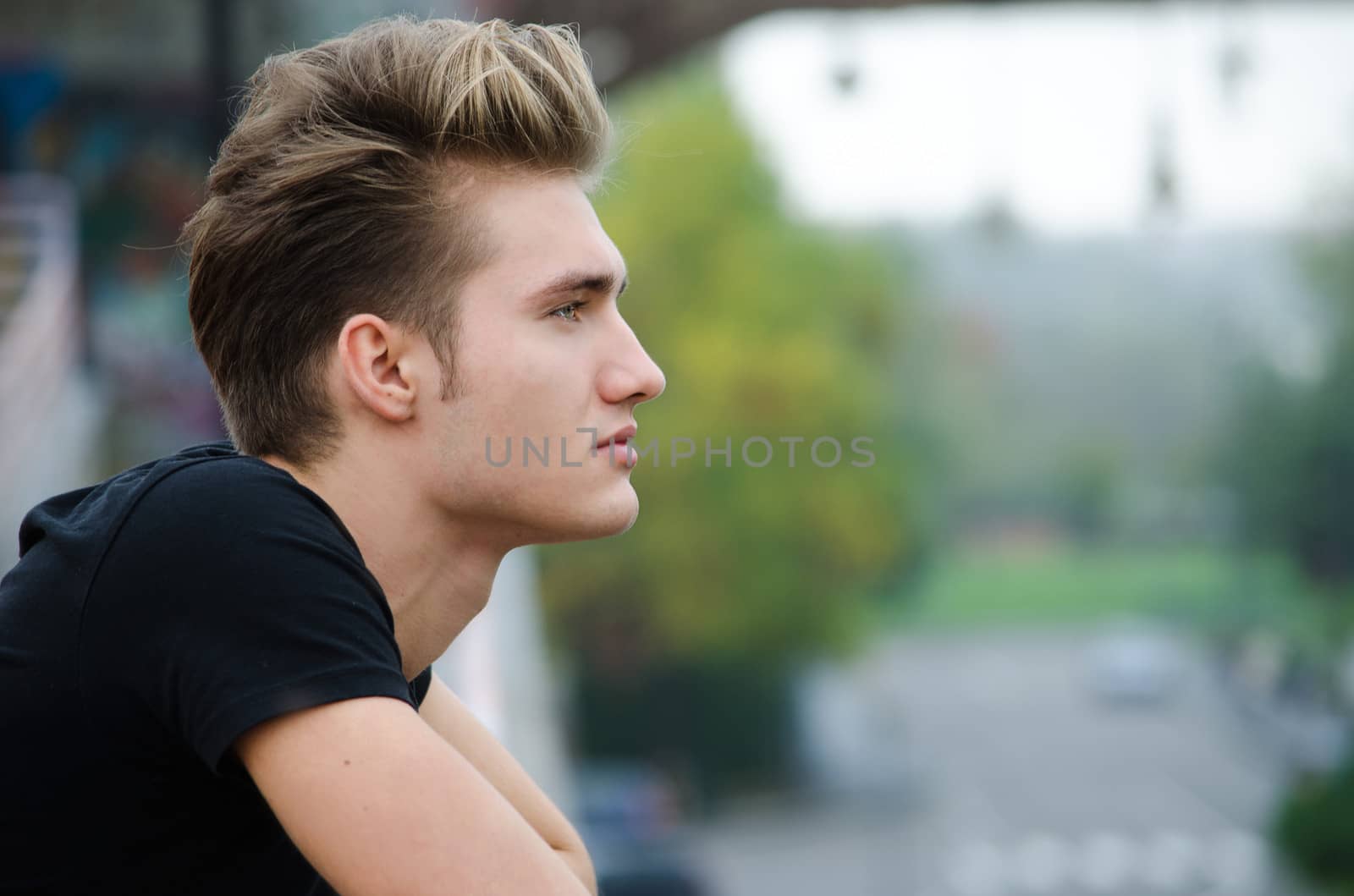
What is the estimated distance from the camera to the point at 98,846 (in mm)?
1376

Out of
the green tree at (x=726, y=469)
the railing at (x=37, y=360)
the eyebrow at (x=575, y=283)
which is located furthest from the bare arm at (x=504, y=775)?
the green tree at (x=726, y=469)

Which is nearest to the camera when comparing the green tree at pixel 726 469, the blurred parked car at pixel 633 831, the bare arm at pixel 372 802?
the bare arm at pixel 372 802

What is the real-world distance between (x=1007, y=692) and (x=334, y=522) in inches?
1650

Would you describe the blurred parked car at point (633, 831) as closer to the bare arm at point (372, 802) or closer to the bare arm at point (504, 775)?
the bare arm at point (504, 775)

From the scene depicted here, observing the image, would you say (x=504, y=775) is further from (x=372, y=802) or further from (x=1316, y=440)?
(x=1316, y=440)

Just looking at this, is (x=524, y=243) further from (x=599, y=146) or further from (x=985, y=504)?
(x=985, y=504)

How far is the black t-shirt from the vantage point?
4.02 ft

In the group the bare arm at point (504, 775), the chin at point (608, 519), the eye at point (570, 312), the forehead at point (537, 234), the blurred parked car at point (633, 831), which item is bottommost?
the blurred parked car at point (633, 831)

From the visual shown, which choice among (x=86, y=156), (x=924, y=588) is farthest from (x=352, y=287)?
(x=924, y=588)

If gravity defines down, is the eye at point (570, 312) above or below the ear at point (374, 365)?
above

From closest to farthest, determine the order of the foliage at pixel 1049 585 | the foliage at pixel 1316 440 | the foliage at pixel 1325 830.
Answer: the foliage at pixel 1325 830
the foliage at pixel 1316 440
the foliage at pixel 1049 585

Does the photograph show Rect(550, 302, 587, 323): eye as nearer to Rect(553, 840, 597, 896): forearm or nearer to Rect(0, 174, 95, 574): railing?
Rect(553, 840, 597, 896): forearm

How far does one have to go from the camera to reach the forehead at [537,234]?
151cm

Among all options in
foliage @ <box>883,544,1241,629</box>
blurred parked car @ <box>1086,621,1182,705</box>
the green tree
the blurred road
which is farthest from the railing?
foliage @ <box>883,544,1241,629</box>
